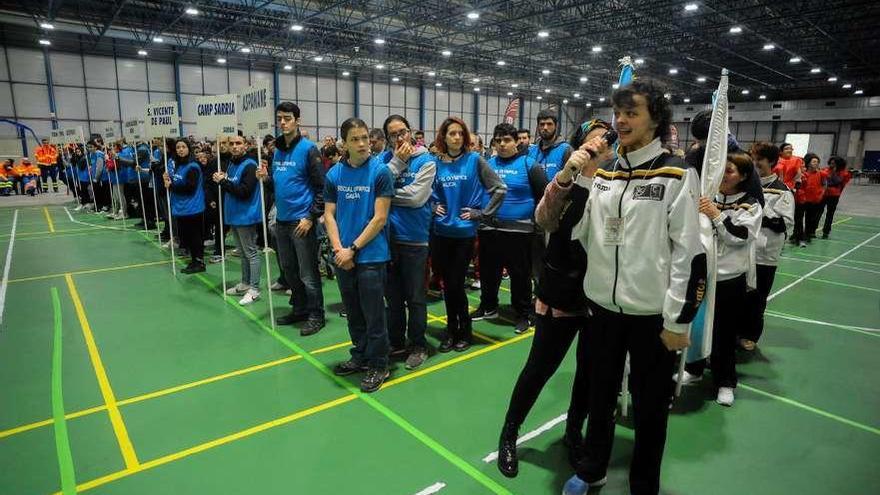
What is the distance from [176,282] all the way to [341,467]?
4802mm

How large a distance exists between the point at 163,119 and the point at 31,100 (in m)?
19.0

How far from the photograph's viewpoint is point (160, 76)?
22.5 meters

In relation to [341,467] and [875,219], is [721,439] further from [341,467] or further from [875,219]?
[875,219]

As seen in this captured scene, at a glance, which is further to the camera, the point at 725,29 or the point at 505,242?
the point at 725,29

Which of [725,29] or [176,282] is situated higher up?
[725,29]

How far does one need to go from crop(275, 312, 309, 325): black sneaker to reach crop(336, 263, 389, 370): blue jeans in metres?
1.43

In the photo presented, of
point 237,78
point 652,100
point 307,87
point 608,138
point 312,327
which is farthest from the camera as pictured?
point 307,87

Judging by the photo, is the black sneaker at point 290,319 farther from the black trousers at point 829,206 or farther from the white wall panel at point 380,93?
the white wall panel at point 380,93

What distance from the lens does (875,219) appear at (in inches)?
548

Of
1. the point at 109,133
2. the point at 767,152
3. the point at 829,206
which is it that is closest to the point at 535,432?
the point at 767,152

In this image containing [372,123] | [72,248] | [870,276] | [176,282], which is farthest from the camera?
[372,123]

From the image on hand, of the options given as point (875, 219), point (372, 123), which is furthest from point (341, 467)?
point (372, 123)

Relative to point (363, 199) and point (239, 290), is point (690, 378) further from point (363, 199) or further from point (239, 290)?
point (239, 290)

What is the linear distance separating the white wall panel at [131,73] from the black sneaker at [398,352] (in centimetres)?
2393
